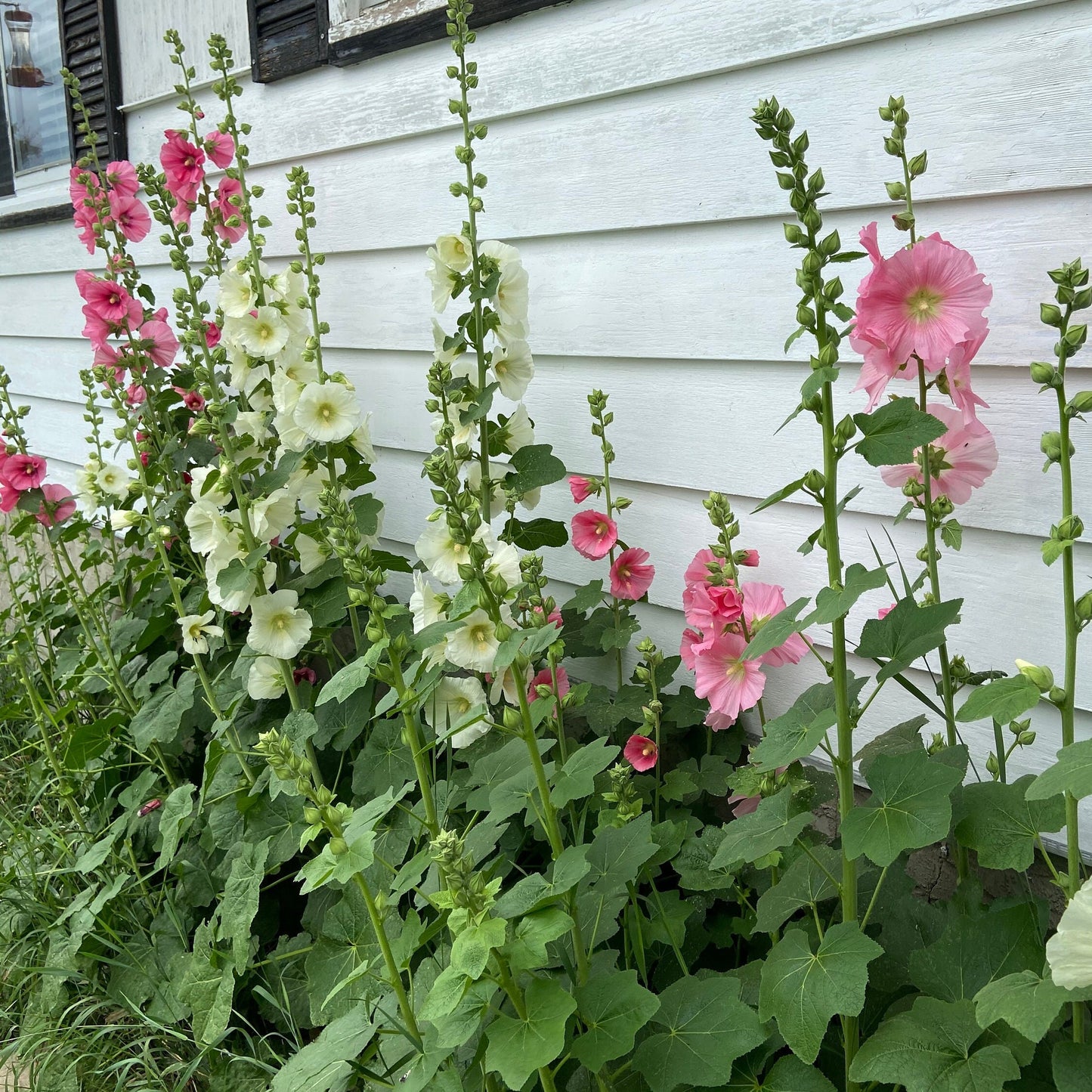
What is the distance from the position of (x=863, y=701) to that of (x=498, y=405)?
1110 millimetres

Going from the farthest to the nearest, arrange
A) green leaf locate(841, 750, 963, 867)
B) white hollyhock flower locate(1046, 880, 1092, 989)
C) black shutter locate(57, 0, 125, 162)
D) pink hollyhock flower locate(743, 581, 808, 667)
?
black shutter locate(57, 0, 125, 162), pink hollyhock flower locate(743, 581, 808, 667), green leaf locate(841, 750, 963, 867), white hollyhock flower locate(1046, 880, 1092, 989)

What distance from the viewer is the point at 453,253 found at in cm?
193

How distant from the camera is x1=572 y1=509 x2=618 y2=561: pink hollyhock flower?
204 cm

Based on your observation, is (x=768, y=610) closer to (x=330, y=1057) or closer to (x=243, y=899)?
(x=330, y=1057)

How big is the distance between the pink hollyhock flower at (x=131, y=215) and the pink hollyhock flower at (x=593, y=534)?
1531mm

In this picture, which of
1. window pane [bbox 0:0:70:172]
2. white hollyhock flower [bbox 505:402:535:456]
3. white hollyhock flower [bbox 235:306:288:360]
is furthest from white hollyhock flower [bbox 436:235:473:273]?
window pane [bbox 0:0:70:172]

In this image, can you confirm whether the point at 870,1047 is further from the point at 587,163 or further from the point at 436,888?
the point at 587,163

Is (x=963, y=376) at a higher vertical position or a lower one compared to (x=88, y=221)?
lower

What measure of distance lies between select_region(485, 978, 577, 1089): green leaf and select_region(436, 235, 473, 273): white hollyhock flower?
1.30m

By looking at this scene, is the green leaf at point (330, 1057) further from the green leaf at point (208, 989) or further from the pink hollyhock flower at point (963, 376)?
the pink hollyhock flower at point (963, 376)

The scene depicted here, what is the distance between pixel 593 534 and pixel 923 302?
3.06ft

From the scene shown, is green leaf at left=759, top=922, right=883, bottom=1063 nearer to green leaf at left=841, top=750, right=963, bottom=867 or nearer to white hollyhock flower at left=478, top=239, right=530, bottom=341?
green leaf at left=841, top=750, right=963, bottom=867

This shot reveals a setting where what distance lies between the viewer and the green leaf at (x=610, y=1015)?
3.82 ft

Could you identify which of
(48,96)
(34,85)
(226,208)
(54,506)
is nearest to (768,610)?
(226,208)
